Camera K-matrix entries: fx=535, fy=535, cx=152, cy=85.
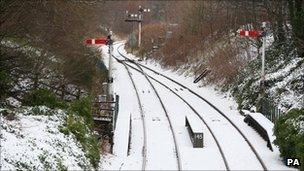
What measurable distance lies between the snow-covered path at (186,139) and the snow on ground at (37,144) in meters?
1.64

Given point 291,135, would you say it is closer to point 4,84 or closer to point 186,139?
point 186,139

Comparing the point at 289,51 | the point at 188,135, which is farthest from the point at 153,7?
the point at 188,135

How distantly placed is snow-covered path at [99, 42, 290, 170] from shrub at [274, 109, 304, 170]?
1.70 ft

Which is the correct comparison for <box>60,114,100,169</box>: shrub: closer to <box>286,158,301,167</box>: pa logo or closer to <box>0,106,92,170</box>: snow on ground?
<box>0,106,92,170</box>: snow on ground

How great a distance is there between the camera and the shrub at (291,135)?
1560 centimetres

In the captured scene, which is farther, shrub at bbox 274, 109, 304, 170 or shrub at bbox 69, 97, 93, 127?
shrub at bbox 69, 97, 93, 127

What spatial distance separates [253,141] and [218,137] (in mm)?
1374

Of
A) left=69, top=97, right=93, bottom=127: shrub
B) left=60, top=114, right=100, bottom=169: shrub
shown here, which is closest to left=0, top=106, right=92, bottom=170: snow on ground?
left=60, top=114, right=100, bottom=169: shrub

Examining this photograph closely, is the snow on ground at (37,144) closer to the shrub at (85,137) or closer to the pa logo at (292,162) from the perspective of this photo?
the shrub at (85,137)

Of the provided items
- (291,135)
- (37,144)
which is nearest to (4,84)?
(37,144)

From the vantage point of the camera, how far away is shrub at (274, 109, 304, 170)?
15.6 meters

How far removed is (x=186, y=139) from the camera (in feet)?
66.0

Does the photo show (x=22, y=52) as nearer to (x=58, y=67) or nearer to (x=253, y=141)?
(x=58, y=67)

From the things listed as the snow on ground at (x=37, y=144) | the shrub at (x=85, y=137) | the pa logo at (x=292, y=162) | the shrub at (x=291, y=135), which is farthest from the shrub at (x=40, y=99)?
the pa logo at (x=292, y=162)
